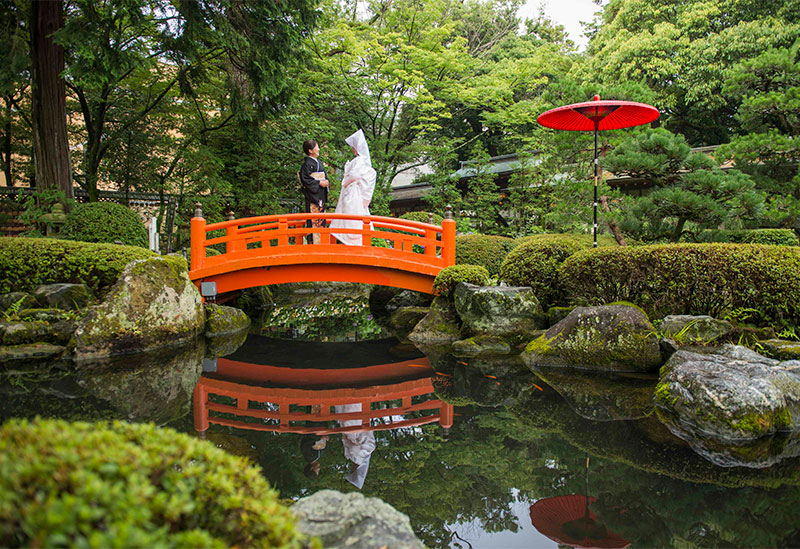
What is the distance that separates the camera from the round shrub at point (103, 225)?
8.52 metres

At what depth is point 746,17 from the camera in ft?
47.1

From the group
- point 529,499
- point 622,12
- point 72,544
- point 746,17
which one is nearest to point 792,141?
point 529,499

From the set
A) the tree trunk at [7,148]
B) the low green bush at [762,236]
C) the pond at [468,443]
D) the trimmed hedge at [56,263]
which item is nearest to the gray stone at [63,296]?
the trimmed hedge at [56,263]

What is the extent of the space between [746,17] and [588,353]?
1405 cm

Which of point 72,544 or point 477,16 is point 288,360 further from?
point 477,16

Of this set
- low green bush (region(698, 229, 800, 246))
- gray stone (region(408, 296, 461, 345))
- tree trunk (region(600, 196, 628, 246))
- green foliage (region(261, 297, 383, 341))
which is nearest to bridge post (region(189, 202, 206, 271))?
green foliage (region(261, 297, 383, 341))

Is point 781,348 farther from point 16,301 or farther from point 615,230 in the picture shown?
point 16,301

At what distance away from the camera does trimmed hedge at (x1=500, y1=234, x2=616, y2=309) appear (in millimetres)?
7332

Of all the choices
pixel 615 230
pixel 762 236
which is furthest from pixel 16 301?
pixel 762 236

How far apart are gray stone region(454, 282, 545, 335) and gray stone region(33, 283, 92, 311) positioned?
530cm

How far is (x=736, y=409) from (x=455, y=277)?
4.42 meters

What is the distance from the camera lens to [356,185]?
9680 millimetres

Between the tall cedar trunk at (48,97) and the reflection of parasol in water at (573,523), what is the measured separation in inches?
364

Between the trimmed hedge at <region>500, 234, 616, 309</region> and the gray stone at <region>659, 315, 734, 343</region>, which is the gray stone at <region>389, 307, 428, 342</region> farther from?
the gray stone at <region>659, 315, 734, 343</region>
